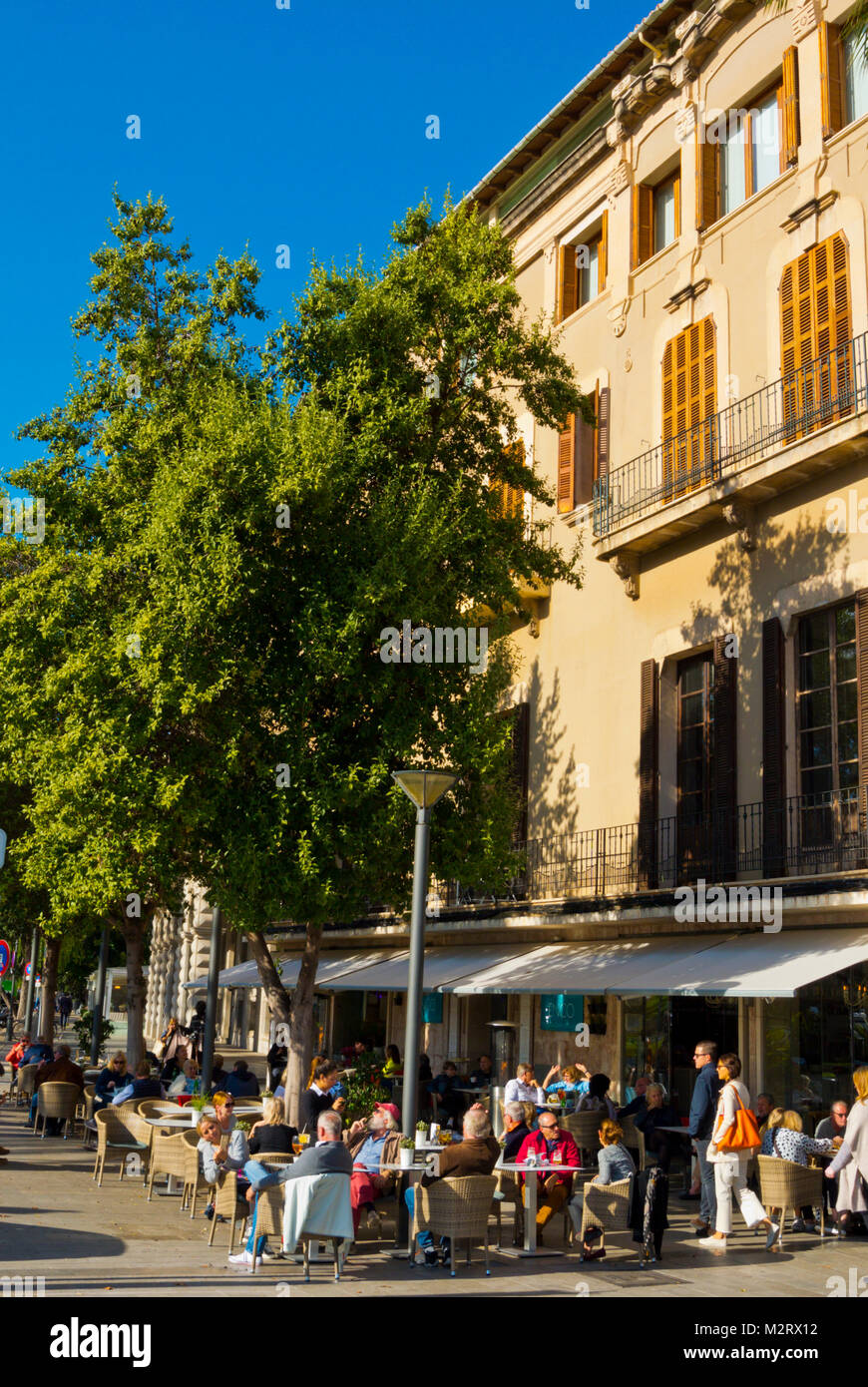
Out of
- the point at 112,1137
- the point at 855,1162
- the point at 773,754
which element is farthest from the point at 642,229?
the point at 112,1137

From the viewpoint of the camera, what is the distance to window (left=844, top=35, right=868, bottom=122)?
1803 cm

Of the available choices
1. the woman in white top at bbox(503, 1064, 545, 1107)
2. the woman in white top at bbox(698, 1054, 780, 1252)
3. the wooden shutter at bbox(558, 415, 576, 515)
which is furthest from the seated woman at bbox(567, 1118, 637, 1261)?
the wooden shutter at bbox(558, 415, 576, 515)

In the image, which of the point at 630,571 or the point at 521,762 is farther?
the point at 521,762

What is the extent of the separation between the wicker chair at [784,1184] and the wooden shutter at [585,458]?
44.3 feet

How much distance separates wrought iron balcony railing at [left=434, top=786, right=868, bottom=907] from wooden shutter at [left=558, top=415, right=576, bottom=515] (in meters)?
6.04

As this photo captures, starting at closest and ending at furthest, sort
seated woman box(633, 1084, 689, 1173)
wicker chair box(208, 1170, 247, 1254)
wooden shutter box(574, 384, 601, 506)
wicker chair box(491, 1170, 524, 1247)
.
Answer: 1. wicker chair box(208, 1170, 247, 1254)
2. wicker chair box(491, 1170, 524, 1247)
3. seated woman box(633, 1084, 689, 1173)
4. wooden shutter box(574, 384, 601, 506)

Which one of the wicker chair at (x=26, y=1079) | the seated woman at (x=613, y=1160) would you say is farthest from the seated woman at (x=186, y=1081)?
the seated woman at (x=613, y=1160)

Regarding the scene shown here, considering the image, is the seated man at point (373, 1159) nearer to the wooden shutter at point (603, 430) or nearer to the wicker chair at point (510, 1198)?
the wicker chair at point (510, 1198)

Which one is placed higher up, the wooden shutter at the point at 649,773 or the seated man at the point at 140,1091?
the wooden shutter at the point at 649,773

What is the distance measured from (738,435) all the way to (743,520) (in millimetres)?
1395

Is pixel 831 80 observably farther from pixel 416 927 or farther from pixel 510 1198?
pixel 510 1198

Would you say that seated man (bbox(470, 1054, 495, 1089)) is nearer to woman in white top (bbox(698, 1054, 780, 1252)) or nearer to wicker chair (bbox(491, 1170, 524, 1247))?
wicker chair (bbox(491, 1170, 524, 1247))

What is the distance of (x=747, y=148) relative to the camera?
20.5 m

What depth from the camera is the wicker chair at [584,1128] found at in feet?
53.9
